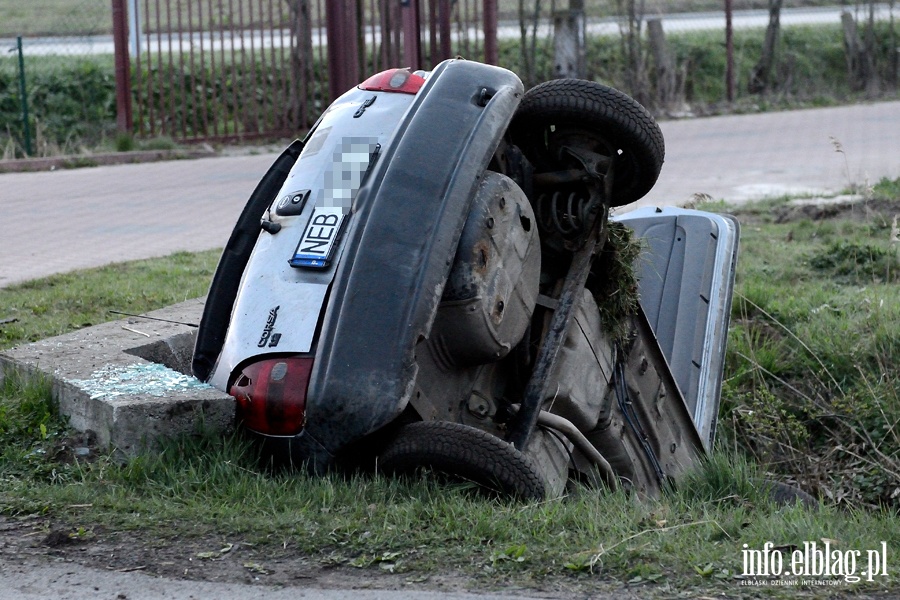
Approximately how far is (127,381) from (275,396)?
743mm

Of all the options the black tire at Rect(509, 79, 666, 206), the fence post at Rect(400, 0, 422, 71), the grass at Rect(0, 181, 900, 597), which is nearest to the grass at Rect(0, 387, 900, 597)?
the grass at Rect(0, 181, 900, 597)

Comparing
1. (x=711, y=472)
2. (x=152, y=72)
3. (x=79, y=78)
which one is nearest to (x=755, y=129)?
(x=152, y=72)

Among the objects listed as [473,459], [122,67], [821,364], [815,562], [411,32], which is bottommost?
[821,364]

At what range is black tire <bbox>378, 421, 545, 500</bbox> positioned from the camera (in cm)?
337

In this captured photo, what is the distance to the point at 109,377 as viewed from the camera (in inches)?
158

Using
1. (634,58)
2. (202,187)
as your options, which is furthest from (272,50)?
(634,58)

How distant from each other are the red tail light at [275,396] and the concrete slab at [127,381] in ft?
0.25

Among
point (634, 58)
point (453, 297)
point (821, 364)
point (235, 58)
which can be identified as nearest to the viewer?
point (453, 297)

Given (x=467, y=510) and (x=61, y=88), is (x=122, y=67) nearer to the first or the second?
(x=61, y=88)

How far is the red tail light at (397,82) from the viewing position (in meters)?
4.17

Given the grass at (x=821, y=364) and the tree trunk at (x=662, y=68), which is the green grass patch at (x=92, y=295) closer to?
the grass at (x=821, y=364)

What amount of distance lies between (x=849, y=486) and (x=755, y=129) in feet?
36.1

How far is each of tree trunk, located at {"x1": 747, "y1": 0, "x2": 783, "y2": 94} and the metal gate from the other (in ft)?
22.3

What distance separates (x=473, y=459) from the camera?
3361 millimetres
